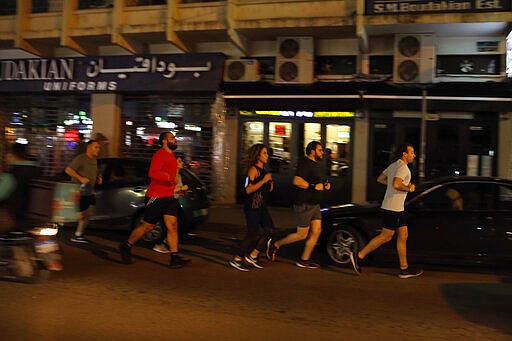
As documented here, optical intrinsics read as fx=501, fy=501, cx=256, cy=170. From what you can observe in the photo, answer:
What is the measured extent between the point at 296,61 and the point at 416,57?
3.01 metres

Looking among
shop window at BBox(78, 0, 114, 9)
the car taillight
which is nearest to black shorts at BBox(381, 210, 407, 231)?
the car taillight

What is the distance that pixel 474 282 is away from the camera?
259 inches

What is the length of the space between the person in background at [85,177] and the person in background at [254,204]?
2794 millimetres

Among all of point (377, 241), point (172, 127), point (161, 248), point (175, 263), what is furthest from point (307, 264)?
point (172, 127)

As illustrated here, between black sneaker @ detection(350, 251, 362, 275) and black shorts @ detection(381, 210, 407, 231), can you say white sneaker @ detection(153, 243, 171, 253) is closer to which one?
black sneaker @ detection(350, 251, 362, 275)

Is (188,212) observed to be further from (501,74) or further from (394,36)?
(501,74)

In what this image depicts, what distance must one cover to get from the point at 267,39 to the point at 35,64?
7.35 metres

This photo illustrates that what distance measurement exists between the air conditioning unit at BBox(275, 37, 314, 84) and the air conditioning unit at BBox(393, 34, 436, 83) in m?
2.20

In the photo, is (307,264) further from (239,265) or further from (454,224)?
(454,224)

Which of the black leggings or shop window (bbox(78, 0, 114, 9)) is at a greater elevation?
shop window (bbox(78, 0, 114, 9))

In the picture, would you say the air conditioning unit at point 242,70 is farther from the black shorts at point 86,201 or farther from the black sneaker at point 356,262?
the black sneaker at point 356,262

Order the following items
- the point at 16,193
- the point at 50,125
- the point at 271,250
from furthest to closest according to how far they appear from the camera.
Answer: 1. the point at 50,125
2. the point at 271,250
3. the point at 16,193

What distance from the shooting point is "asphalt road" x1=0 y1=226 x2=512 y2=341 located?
454 centimetres

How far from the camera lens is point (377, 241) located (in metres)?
6.62
